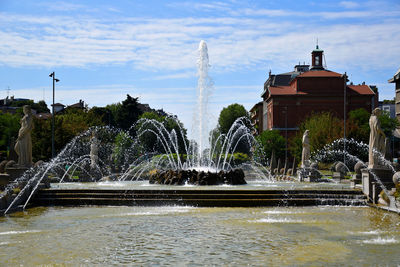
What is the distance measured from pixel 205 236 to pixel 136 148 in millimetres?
60177

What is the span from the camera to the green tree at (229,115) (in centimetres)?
11144

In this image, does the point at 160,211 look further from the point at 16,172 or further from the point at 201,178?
the point at 201,178

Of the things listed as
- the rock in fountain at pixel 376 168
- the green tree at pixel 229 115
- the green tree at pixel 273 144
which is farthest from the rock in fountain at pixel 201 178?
the green tree at pixel 229 115

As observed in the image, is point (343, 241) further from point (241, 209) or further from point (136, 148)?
point (136, 148)

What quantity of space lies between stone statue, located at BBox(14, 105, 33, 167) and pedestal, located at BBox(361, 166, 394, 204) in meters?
12.6

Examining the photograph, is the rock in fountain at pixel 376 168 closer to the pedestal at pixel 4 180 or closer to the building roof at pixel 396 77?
the pedestal at pixel 4 180

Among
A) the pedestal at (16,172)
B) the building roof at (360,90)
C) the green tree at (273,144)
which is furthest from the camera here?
the building roof at (360,90)

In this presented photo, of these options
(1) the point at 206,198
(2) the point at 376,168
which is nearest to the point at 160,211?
(1) the point at 206,198

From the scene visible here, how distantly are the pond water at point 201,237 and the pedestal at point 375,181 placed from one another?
5.96 feet

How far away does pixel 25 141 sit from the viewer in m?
17.1

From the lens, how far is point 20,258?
25.4 feet

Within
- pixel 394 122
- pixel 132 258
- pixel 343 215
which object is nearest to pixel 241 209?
pixel 343 215

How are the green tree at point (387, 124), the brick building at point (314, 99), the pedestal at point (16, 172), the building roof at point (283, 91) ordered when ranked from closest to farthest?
the pedestal at point (16, 172), the green tree at point (387, 124), the brick building at point (314, 99), the building roof at point (283, 91)

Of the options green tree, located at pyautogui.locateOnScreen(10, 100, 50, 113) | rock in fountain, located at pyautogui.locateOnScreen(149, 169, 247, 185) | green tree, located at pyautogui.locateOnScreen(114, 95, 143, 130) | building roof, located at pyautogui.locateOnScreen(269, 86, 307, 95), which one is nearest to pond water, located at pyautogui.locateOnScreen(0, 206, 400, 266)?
rock in fountain, located at pyautogui.locateOnScreen(149, 169, 247, 185)
